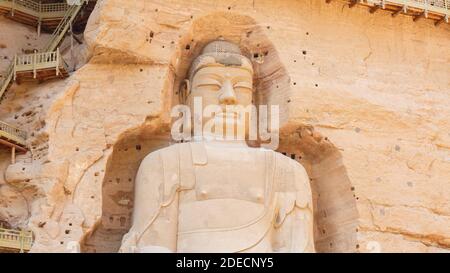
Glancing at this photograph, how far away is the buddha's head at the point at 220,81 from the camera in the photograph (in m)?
12.0

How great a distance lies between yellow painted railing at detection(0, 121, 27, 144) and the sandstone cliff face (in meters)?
0.13

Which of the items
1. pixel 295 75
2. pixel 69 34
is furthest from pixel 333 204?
pixel 69 34

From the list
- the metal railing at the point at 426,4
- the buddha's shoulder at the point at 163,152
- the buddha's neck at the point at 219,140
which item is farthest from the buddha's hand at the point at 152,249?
the metal railing at the point at 426,4

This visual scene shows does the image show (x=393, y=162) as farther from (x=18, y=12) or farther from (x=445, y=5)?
(x=18, y=12)

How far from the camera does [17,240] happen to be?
34.8 feet

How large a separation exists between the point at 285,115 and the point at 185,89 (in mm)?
1351

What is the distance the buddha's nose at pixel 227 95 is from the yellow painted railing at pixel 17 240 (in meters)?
2.91

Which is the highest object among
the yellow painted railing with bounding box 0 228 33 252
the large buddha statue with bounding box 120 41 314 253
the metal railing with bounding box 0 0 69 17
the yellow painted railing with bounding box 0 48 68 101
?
the metal railing with bounding box 0 0 69 17

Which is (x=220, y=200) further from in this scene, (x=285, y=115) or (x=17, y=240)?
(x=17, y=240)

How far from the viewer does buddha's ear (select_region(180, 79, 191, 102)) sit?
40.5ft

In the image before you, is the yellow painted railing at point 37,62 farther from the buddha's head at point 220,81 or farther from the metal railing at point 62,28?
the buddha's head at point 220,81

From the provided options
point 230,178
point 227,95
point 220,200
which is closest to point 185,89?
point 227,95

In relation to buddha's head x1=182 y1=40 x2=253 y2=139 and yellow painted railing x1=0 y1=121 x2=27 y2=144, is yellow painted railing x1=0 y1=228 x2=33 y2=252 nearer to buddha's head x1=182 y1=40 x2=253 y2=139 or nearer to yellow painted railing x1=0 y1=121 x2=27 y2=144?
yellow painted railing x1=0 y1=121 x2=27 y2=144

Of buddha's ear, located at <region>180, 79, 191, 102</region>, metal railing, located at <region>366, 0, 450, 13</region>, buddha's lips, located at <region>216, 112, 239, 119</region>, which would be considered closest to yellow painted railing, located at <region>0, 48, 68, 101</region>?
buddha's ear, located at <region>180, 79, 191, 102</region>
